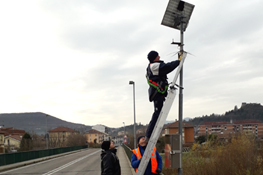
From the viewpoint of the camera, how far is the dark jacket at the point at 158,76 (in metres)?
5.27

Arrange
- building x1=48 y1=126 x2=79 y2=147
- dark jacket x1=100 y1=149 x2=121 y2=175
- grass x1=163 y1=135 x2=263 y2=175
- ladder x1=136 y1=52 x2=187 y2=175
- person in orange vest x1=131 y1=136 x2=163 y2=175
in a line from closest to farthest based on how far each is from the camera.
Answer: ladder x1=136 y1=52 x2=187 y2=175, person in orange vest x1=131 y1=136 x2=163 y2=175, dark jacket x1=100 y1=149 x2=121 y2=175, grass x1=163 y1=135 x2=263 y2=175, building x1=48 y1=126 x2=79 y2=147

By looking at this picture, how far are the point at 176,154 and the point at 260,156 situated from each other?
766cm

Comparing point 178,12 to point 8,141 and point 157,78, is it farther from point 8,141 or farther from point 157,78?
point 8,141

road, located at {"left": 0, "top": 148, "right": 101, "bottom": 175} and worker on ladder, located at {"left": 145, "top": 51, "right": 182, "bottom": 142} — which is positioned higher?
worker on ladder, located at {"left": 145, "top": 51, "right": 182, "bottom": 142}

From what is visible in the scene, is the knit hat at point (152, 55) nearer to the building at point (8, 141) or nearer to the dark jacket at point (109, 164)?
the dark jacket at point (109, 164)

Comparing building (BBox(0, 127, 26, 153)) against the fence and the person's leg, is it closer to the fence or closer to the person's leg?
the fence

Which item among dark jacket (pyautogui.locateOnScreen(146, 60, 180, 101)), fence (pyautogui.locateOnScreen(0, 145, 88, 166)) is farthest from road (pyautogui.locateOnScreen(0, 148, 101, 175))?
dark jacket (pyautogui.locateOnScreen(146, 60, 180, 101))

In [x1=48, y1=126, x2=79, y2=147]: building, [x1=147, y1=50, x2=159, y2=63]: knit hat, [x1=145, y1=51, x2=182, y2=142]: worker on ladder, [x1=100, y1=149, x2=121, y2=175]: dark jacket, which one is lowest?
[x1=48, y1=126, x2=79, y2=147]: building

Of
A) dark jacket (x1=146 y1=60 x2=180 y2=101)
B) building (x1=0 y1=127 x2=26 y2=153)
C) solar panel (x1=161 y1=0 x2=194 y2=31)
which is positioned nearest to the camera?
dark jacket (x1=146 y1=60 x2=180 y2=101)

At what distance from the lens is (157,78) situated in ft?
18.2

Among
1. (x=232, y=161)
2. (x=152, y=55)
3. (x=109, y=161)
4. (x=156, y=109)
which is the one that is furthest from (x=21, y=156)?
(x=152, y=55)

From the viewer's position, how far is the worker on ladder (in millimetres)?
5320

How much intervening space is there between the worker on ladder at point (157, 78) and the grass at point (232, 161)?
6036 mm

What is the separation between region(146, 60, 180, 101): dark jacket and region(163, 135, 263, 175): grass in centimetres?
616
